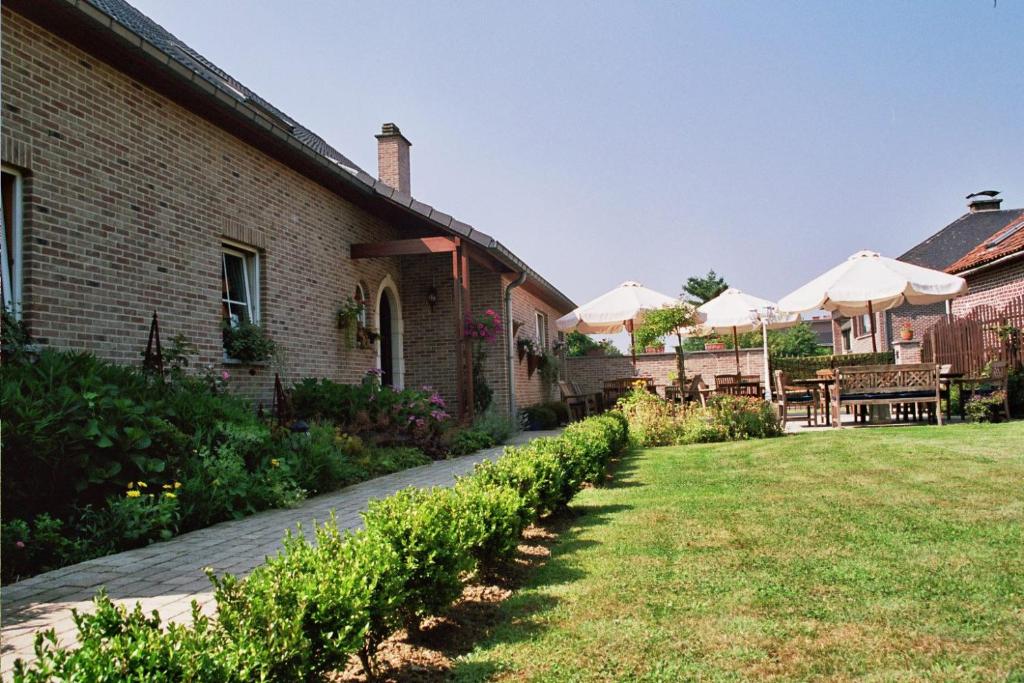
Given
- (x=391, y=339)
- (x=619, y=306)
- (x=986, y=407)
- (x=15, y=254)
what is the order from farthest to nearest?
1. (x=619, y=306)
2. (x=391, y=339)
3. (x=986, y=407)
4. (x=15, y=254)

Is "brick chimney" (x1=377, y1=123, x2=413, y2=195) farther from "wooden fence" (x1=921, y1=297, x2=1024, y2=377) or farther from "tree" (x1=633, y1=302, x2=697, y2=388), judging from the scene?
"wooden fence" (x1=921, y1=297, x2=1024, y2=377)

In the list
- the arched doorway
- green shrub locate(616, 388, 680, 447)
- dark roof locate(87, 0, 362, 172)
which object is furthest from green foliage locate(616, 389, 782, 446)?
dark roof locate(87, 0, 362, 172)

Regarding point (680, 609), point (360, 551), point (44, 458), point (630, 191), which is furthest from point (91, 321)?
point (630, 191)

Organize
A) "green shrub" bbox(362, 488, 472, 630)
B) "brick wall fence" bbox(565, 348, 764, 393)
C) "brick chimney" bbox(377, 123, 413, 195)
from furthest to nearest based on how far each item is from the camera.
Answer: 1. "brick wall fence" bbox(565, 348, 764, 393)
2. "brick chimney" bbox(377, 123, 413, 195)
3. "green shrub" bbox(362, 488, 472, 630)

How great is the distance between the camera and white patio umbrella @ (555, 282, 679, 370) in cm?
1369

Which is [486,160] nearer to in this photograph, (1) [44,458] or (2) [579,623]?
(1) [44,458]

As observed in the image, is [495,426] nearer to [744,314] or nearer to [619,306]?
[619,306]

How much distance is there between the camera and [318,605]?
2127mm

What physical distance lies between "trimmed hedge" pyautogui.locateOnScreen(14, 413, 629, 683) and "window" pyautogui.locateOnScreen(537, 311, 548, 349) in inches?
564

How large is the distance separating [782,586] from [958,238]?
31929mm

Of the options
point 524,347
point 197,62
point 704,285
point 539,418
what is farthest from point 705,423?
point 704,285

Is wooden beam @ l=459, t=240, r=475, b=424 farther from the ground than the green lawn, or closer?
farther from the ground

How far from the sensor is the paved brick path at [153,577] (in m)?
3.04

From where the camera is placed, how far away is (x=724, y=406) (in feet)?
35.3
